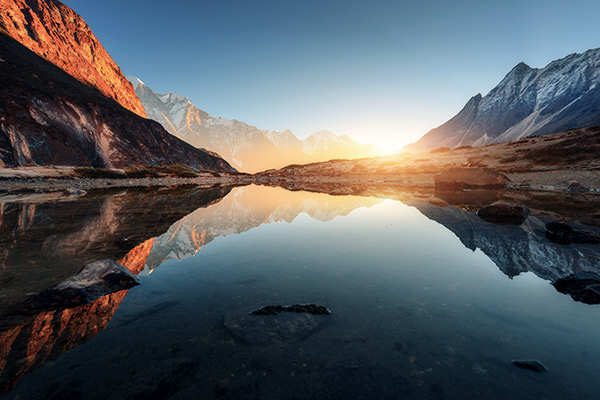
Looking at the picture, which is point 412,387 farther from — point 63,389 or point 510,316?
point 63,389

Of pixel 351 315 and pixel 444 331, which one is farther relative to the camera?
pixel 351 315

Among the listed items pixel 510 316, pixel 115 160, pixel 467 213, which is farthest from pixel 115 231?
pixel 115 160

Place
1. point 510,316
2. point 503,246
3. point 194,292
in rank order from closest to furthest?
point 510,316 → point 194,292 → point 503,246

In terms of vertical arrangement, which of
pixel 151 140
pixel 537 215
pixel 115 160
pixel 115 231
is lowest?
pixel 537 215

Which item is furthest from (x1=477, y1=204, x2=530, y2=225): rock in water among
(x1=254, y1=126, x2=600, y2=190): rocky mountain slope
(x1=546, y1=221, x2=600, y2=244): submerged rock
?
(x1=254, y1=126, x2=600, y2=190): rocky mountain slope

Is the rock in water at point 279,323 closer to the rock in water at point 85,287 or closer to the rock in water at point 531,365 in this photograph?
the rock in water at point 531,365

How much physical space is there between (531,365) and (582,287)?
15.8ft

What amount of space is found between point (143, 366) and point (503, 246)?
1379 centimetres

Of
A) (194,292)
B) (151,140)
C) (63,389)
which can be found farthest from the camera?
(151,140)

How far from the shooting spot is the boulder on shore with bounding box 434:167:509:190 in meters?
41.2

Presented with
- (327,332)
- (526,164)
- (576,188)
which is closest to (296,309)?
(327,332)

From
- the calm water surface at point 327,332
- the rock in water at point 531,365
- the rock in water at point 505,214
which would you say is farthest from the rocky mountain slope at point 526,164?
the rock in water at point 531,365

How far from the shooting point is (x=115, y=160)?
8588cm

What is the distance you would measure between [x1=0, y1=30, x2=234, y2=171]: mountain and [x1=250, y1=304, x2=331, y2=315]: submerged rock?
8342 centimetres
